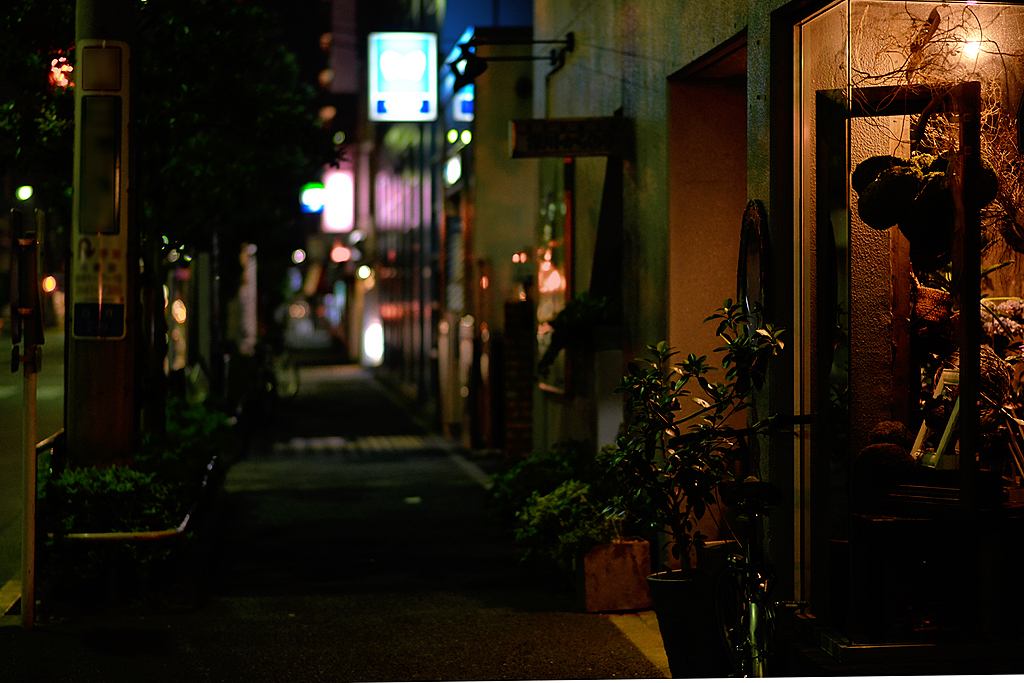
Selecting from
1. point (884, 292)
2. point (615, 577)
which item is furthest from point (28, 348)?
point (884, 292)

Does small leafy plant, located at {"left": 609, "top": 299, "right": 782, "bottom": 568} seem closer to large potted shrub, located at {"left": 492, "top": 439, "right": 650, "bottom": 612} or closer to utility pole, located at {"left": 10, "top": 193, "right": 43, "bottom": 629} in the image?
large potted shrub, located at {"left": 492, "top": 439, "right": 650, "bottom": 612}

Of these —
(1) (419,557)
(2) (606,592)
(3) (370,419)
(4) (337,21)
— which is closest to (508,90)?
(3) (370,419)

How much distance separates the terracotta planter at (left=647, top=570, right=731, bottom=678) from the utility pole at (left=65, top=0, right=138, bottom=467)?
4530mm

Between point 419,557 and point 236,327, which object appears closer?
point 419,557

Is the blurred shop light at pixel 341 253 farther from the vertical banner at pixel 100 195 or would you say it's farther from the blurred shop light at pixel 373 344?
the vertical banner at pixel 100 195

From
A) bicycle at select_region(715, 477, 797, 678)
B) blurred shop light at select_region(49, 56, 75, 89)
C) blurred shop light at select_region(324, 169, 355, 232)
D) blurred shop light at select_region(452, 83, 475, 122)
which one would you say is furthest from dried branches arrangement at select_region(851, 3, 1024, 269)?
blurred shop light at select_region(324, 169, 355, 232)

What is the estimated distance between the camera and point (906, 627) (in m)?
5.62

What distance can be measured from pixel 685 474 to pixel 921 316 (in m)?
1.45

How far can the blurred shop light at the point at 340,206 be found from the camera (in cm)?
4359

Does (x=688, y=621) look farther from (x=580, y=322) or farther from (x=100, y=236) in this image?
(x=580, y=322)

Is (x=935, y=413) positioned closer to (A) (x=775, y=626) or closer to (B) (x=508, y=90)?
(A) (x=775, y=626)

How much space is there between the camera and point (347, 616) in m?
7.74

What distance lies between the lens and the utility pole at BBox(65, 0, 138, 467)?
7.79 meters

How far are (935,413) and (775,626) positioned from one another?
1.44m
